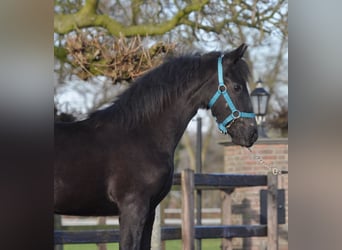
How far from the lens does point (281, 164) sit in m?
7.23

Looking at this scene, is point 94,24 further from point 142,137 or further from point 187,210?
point 142,137

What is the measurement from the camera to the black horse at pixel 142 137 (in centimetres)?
343

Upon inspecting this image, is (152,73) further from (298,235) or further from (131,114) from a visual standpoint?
(298,235)

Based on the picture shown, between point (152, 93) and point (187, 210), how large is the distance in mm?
1762

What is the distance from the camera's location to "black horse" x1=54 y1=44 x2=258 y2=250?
3.43 meters

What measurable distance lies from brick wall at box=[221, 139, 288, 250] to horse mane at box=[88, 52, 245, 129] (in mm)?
3675

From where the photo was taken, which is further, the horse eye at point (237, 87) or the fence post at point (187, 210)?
the fence post at point (187, 210)

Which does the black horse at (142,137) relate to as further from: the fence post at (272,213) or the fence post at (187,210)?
the fence post at (272,213)

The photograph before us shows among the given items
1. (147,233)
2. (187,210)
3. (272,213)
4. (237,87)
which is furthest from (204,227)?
(237,87)

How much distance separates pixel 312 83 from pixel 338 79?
79mm

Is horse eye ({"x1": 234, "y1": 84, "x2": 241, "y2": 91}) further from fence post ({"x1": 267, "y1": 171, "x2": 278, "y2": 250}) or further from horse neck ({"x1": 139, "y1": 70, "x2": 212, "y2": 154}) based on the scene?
fence post ({"x1": 267, "y1": 171, "x2": 278, "y2": 250})

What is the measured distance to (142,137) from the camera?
351 cm

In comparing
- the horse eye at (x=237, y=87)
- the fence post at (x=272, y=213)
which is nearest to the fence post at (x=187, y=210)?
the fence post at (x=272, y=213)

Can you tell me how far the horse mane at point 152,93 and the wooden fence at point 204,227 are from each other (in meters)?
1.53
